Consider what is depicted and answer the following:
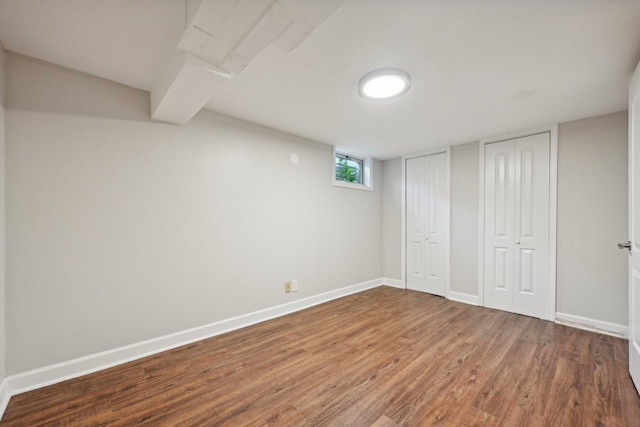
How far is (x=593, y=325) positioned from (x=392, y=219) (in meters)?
2.70

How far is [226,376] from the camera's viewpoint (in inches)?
77.5

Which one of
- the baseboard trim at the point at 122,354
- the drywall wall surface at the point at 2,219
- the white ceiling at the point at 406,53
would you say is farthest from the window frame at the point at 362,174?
the drywall wall surface at the point at 2,219

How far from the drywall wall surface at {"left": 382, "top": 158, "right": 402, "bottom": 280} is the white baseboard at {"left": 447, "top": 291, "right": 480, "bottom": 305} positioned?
2.90 feet

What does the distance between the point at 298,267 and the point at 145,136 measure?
2158 mm

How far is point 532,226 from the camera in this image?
127 inches

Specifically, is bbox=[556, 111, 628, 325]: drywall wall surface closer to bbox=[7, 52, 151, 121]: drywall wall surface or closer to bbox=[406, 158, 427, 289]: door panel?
bbox=[406, 158, 427, 289]: door panel

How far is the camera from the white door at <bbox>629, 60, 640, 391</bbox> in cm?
175

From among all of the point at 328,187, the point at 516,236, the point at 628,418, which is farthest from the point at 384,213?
the point at 628,418

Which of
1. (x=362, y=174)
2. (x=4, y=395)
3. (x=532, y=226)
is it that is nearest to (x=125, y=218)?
(x=4, y=395)

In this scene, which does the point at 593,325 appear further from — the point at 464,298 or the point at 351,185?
the point at 351,185

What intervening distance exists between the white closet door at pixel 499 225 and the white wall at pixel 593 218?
0.46 metres

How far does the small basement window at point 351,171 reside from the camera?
4.09 metres

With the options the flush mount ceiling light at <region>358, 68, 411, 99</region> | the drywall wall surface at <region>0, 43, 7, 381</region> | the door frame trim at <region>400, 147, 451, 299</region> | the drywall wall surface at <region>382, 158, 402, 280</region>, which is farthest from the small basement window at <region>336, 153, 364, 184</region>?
the drywall wall surface at <region>0, 43, 7, 381</region>

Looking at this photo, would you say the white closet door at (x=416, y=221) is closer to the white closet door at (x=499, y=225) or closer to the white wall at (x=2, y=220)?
the white closet door at (x=499, y=225)
